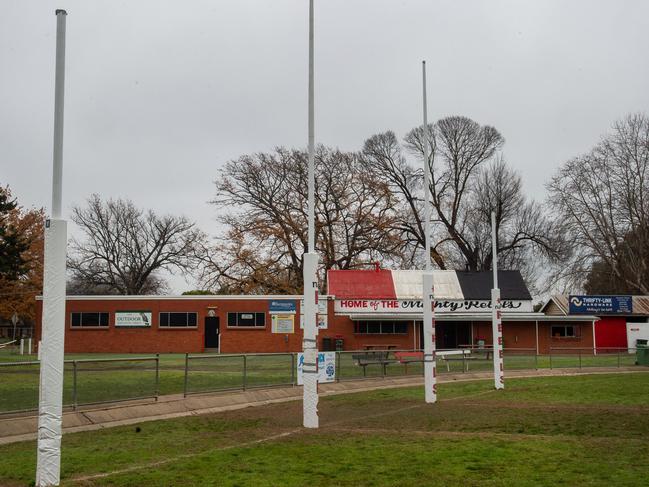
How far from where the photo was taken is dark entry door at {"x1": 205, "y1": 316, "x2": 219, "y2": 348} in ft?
163

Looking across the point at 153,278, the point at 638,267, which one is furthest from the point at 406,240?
the point at 153,278

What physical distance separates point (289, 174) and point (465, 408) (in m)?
46.2

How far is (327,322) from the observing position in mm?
48969

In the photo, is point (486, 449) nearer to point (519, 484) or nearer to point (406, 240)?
point (519, 484)

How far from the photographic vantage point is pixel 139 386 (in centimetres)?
1886

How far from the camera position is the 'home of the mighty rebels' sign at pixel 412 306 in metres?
49.3

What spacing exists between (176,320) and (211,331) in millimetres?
2588

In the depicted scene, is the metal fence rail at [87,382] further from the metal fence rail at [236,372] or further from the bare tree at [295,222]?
the bare tree at [295,222]

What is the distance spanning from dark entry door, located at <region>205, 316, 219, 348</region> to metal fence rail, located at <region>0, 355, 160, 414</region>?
30516 millimetres

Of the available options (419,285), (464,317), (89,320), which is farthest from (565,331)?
(89,320)

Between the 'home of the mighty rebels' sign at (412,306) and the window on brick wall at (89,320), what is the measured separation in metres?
16.3

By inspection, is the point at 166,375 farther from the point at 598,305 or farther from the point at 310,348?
the point at 598,305

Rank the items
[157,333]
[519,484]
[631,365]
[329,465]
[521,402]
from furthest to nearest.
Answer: [157,333] → [631,365] → [521,402] → [329,465] → [519,484]

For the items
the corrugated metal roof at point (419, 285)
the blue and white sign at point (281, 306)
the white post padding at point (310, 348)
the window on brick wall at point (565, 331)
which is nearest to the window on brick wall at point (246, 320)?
the blue and white sign at point (281, 306)
